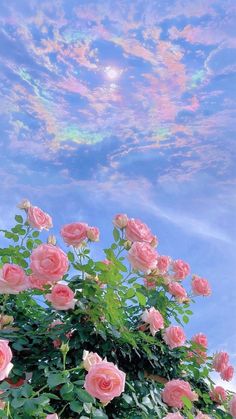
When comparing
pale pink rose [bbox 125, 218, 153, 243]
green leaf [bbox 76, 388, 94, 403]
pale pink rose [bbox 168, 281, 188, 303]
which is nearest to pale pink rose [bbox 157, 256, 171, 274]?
pale pink rose [bbox 168, 281, 188, 303]

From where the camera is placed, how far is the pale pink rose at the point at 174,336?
328 cm

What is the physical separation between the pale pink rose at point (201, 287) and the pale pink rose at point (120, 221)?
105cm

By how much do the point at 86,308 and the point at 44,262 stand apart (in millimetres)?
363

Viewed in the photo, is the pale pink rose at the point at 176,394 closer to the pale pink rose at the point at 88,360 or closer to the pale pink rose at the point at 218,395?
the pale pink rose at the point at 218,395

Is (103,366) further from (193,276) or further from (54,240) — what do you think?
(193,276)

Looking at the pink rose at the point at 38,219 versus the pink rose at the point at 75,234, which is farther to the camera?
the pink rose at the point at 38,219

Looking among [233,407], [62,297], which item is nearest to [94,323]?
[62,297]

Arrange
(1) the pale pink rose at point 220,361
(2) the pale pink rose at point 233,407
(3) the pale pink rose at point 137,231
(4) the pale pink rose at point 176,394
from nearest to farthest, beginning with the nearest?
1. (4) the pale pink rose at point 176,394
2. (3) the pale pink rose at point 137,231
3. (2) the pale pink rose at point 233,407
4. (1) the pale pink rose at point 220,361

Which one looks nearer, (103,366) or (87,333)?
(103,366)

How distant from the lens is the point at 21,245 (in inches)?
126

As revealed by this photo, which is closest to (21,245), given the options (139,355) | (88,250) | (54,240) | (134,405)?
(54,240)

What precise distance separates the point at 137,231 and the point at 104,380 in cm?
124

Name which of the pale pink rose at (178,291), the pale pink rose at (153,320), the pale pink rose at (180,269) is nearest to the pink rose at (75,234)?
the pale pink rose at (153,320)

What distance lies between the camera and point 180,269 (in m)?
3.73
